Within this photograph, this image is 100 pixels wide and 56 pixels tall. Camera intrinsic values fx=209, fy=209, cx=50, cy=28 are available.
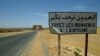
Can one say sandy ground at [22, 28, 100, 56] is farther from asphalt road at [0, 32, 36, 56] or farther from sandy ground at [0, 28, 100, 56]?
asphalt road at [0, 32, 36, 56]

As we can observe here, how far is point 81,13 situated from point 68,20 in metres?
0.58

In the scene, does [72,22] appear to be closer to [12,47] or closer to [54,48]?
[54,48]

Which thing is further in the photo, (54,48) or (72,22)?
(54,48)

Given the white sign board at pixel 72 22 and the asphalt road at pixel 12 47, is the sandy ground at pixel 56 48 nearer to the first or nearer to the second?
the asphalt road at pixel 12 47

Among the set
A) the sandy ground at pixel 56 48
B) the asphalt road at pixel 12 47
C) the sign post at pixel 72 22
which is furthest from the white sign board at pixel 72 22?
the asphalt road at pixel 12 47

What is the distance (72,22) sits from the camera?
26.8 feet

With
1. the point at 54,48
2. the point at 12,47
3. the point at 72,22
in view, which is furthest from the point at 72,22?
the point at 12,47

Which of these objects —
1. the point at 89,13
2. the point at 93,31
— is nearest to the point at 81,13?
the point at 89,13

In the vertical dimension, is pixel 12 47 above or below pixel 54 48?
above

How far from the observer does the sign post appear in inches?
319

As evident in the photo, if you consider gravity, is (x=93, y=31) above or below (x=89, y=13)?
below

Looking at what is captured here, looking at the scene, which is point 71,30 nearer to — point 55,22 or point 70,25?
point 70,25

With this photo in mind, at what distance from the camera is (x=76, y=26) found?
820 cm

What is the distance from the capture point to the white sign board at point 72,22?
8094 mm
